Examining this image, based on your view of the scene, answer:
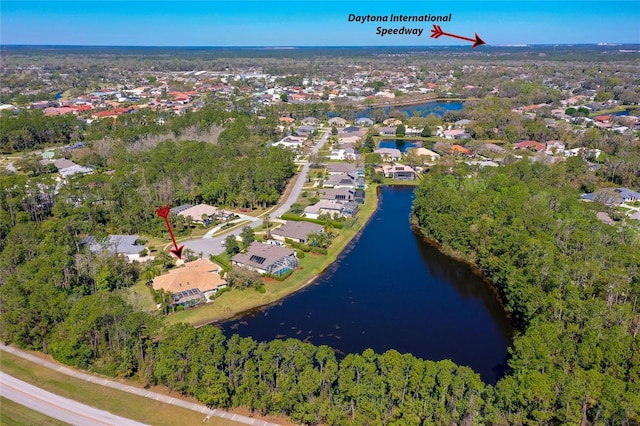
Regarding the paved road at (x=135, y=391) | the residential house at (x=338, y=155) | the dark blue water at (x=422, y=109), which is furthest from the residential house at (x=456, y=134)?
the paved road at (x=135, y=391)

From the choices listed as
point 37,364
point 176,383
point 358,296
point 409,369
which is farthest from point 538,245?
point 37,364

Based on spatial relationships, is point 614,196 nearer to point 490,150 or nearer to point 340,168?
point 490,150

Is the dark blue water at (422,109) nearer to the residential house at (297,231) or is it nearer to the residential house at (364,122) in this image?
the residential house at (364,122)

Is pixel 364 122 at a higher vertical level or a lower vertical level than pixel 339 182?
higher

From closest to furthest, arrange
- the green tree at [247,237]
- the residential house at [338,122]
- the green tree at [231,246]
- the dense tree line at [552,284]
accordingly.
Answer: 1. the dense tree line at [552,284]
2. the green tree at [231,246]
3. the green tree at [247,237]
4. the residential house at [338,122]

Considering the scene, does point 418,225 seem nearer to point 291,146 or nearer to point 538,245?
point 538,245

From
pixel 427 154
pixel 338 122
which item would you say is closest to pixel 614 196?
pixel 427 154
